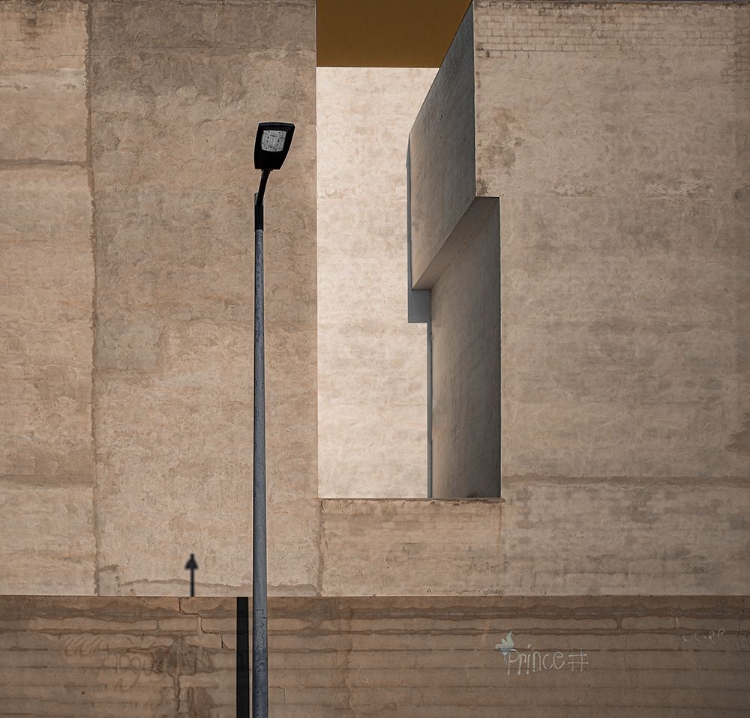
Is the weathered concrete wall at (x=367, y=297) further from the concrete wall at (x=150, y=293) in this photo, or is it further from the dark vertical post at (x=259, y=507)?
the dark vertical post at (x=259, y=507)

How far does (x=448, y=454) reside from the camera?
17.1m

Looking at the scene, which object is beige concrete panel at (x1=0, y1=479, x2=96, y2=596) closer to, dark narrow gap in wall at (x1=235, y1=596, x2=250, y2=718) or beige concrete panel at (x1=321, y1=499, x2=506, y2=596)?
dark narrow gap in wall at (x1=235, y1=596, x2=250, y2=718)

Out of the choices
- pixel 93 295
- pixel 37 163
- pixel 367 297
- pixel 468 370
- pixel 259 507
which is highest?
pixel 37 163

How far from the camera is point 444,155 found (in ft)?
53.0

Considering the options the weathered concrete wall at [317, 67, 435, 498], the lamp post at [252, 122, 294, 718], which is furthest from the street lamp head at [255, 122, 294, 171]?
the weathered concrete wall at [317, 67, 435, 498]

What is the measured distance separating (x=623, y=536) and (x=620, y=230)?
3.94m

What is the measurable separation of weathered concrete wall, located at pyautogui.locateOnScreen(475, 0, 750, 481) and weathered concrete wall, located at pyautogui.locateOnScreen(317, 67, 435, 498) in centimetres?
409

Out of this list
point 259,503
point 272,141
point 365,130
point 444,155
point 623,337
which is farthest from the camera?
point 365,130

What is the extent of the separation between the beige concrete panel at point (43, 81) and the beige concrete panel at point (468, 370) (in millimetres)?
5572

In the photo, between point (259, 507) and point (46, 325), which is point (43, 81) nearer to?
point (46, 325)

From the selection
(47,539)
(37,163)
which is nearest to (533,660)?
(47,539)

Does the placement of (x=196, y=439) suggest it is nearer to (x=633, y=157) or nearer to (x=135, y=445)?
(x=135, y=445)

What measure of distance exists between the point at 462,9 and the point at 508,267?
20.4ft

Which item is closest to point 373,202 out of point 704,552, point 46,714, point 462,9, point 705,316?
point 462,9
